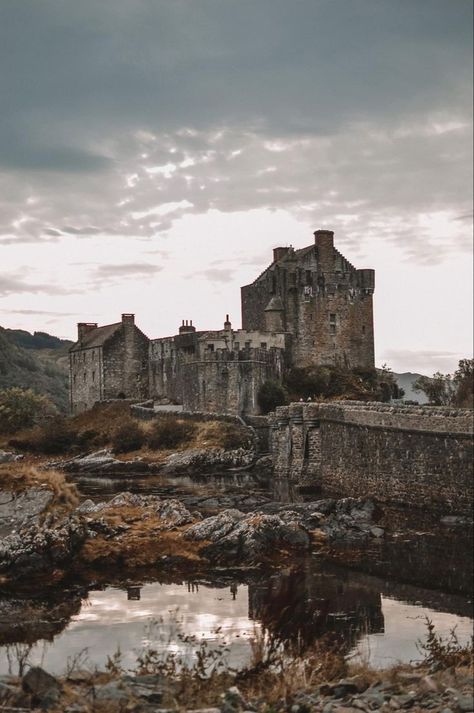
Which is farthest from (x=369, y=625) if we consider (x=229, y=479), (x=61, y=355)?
(x=61, y=355)

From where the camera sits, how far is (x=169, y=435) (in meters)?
62.4

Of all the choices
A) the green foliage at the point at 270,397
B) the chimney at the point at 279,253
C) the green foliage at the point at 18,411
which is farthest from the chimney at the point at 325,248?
the green foliage at the point at 18,411

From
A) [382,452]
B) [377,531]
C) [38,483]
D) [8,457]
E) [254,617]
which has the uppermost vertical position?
[382,452]

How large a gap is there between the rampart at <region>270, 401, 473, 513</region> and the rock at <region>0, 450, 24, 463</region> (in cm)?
Result: 1972

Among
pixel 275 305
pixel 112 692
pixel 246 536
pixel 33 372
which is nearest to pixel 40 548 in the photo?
pixel 246 536

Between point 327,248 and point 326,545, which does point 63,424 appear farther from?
point 326,545

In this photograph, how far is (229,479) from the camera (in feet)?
165

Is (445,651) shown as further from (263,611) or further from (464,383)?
(464,383)

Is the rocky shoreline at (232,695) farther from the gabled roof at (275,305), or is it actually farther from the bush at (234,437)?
the gabled roof at (275,305)

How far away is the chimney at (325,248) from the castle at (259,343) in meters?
0.08

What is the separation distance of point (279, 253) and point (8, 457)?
3031 centimetres

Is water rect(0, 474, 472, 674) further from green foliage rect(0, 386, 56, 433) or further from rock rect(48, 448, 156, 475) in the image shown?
green foliage rect(0, 386, 56, 433)

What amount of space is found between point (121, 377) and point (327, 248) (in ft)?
74.6

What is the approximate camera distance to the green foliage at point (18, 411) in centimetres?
7562
